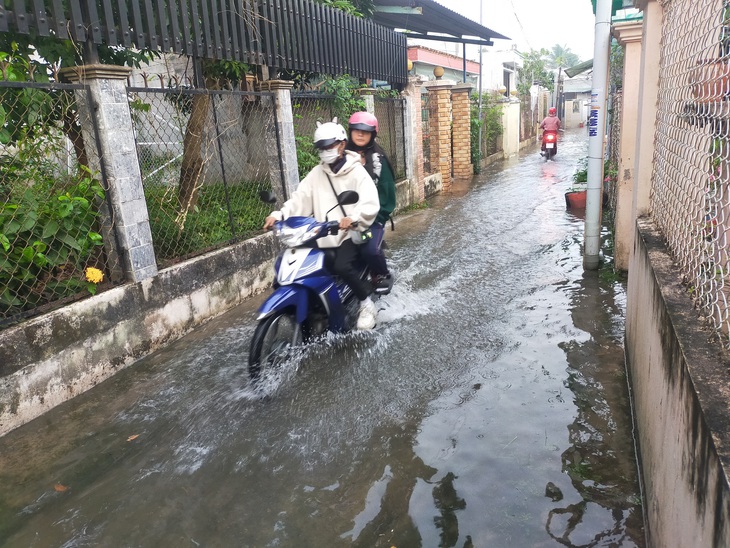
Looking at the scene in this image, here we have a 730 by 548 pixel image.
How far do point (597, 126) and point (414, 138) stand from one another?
18.9 ft

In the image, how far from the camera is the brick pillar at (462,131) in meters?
14.4

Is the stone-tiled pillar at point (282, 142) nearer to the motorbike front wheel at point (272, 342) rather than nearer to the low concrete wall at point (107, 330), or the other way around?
the low concrete wall at point (107, 330)

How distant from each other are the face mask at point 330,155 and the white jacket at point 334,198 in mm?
99

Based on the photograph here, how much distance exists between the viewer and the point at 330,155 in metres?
4.38

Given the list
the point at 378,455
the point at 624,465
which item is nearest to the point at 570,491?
the point at 624,465

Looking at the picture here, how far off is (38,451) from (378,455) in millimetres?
2056

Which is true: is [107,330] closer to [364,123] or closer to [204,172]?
[364,123]

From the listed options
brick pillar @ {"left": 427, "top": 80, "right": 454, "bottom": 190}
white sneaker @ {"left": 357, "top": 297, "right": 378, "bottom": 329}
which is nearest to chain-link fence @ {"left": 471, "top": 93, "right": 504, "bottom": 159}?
brick pillar @ {"left": 427, "top": 80, "right": 454, "bottom": 190}

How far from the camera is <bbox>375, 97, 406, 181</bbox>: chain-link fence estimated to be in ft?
34.8

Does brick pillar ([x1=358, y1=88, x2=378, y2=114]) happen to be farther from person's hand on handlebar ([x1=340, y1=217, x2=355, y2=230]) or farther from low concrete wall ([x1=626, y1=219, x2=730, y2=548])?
low concrete wall ([x1=626, y1=219, x2=730, y2=548])

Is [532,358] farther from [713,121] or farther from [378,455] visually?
[713,121]

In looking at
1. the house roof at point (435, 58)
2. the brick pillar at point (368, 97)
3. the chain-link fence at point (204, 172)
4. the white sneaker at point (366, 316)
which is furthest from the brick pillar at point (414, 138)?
the house roof at point (435, 58)

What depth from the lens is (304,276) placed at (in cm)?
406

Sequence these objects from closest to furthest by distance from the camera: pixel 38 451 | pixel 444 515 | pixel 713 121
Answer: pixel 713 121 → pixel 444 515 → pixel 38 451
